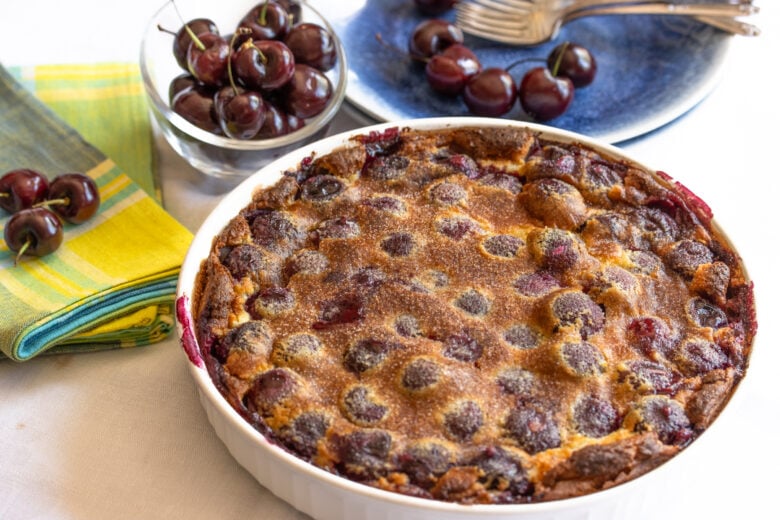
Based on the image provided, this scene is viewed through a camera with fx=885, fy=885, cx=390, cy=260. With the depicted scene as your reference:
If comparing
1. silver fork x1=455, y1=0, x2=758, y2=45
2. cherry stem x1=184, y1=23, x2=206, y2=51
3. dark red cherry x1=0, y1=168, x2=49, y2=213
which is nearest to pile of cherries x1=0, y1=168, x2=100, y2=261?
dark red cherry x1=0, y1=168, x2=49, y2=213

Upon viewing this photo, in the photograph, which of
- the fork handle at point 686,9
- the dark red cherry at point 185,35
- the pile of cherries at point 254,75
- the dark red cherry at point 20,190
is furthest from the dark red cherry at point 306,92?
the fork handle at point 686,9

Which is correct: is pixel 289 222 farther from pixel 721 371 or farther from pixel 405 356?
pixel 721 371

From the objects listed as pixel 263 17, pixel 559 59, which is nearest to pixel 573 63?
pixel 559 59

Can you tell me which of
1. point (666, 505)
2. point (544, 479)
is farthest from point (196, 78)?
point (666, 505)

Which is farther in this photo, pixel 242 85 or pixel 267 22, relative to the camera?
pixel 267 22

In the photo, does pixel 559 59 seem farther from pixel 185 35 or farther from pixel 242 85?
pixel 185 35
